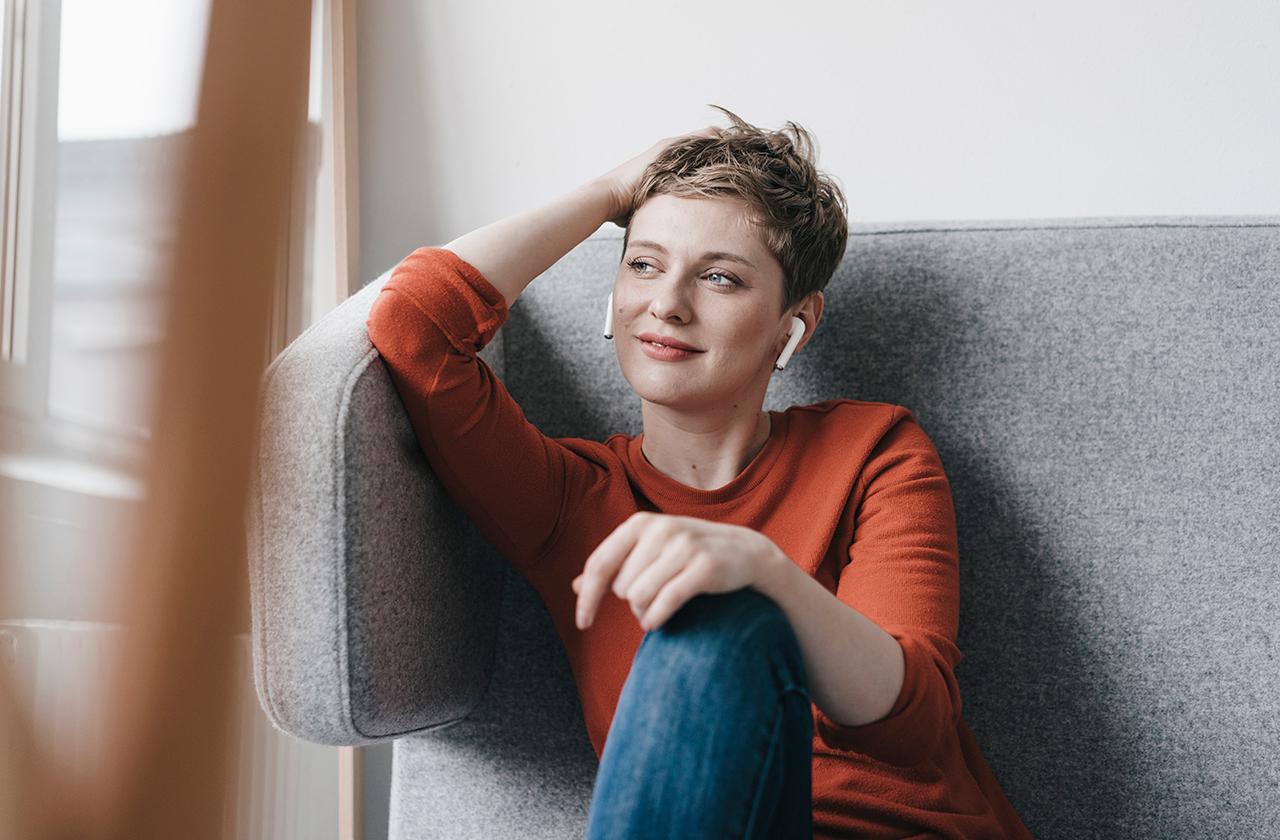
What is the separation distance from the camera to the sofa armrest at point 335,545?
0.71 m

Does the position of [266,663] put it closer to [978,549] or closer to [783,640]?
[783,640]

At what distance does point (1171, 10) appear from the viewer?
1.18 metres

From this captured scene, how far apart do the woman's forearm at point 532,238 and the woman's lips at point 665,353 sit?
131 millimetres

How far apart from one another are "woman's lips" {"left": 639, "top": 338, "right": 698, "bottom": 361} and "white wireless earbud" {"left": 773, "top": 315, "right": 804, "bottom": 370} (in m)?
0.12

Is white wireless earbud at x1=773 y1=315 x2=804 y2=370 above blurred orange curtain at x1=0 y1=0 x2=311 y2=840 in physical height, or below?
below

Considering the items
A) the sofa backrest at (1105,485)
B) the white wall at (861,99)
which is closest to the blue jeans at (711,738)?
the sofa backrest at (1105,485)

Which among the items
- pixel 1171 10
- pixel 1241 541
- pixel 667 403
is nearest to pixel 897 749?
pixel 667 403

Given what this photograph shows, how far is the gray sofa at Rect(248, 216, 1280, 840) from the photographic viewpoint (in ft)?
3.01

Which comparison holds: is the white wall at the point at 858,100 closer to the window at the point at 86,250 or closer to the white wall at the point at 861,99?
the white wall at the point at 861,99

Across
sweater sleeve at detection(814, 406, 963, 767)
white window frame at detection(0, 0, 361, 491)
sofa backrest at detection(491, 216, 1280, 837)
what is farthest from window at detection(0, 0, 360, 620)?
sofa backrest at detection(491, 216, 1280, 837)

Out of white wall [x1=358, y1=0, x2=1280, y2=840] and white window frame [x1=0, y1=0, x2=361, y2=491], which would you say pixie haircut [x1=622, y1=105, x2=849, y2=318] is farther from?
white window frame [x1=0, y1=0, x2=361, y2=491]

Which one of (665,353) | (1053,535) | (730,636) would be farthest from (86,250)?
(1053,535)

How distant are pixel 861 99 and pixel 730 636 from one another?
2.91ft

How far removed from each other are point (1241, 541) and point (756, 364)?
486 mm
